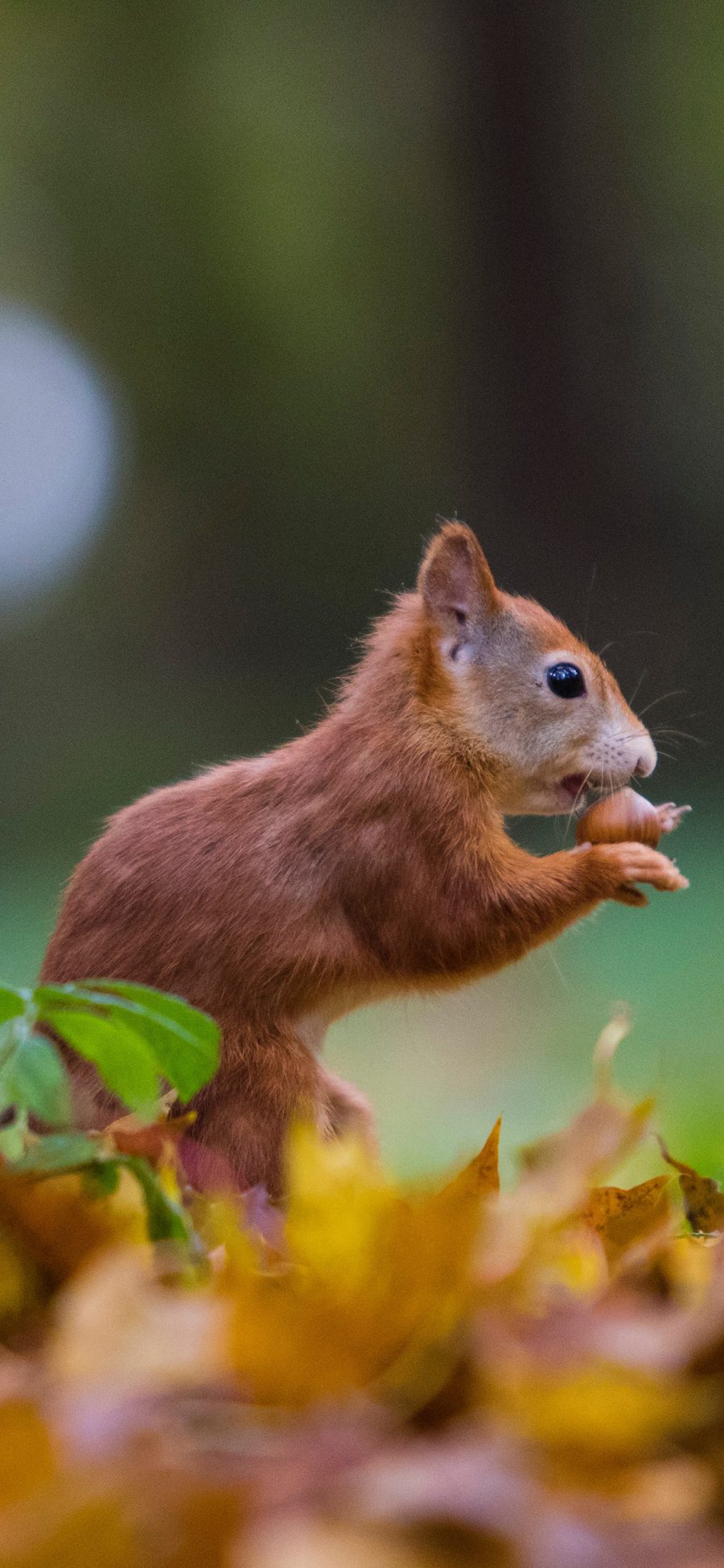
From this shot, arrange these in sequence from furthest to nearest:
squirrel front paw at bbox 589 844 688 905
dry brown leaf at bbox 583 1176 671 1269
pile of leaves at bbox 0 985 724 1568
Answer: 1. squirrel front paw at bbox 589 844 688 905
2. dry brown leaf at bbox 583 1176 671 1269
3. pile of leaves at bbox 0 985 724 1568

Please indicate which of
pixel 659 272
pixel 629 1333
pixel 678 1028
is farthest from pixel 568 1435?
pixel 659 272

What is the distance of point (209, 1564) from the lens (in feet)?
0.66

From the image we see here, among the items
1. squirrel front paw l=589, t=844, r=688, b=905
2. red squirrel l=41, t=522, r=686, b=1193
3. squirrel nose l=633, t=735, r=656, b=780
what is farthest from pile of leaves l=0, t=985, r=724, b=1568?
squirrel nose l=633, t=735, r=656, b=780

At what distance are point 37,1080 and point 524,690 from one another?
787mm

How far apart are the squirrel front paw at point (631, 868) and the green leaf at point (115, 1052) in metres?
0.66

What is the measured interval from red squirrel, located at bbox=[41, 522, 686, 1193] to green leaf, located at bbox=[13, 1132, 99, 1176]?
0.40m

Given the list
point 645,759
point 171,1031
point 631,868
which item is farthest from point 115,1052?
point 645,759

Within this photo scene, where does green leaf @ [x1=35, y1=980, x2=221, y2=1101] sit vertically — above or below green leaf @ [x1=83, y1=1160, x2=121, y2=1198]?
above

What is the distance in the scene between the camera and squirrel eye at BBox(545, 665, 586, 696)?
1.14m

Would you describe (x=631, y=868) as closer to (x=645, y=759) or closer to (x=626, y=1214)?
(x=645, y=759)

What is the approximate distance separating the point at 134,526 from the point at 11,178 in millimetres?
916

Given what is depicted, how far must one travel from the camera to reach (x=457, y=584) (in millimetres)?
1163

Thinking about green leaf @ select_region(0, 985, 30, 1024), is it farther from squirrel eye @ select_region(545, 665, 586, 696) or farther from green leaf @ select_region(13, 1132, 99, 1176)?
squirrel eye @ select_region(545, 665, 586, 696)

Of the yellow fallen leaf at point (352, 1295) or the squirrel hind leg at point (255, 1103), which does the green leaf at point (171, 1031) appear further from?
the squirrel hind leg at point (255, 1103)
